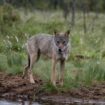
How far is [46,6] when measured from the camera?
54812 mm

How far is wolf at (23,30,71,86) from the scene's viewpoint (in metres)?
14.3

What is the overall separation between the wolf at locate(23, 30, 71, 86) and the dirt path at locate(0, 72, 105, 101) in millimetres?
363

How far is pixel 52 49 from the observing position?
581 inches

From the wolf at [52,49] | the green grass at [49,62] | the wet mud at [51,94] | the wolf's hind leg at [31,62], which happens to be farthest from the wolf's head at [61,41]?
the wolf's hind leg at [31,62]

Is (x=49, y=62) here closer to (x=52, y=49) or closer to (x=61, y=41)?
(x=52, y=49)

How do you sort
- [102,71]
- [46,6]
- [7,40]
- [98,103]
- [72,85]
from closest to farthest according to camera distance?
[98,103] → [72,85] → [102,71] → [7,40] → [46,6]

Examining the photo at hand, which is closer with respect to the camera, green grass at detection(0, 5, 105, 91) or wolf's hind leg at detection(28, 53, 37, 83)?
wolf's hind leg at detection(28, 53, 37, 83)

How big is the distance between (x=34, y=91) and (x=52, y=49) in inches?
48.0

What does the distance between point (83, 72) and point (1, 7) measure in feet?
32.7

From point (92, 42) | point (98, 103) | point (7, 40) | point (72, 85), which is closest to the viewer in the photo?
point (98, 103)

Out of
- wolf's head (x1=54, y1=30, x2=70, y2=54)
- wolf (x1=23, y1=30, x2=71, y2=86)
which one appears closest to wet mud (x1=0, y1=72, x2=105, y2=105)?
wolf (x1=23, y1=30, x2=71, y2=86)

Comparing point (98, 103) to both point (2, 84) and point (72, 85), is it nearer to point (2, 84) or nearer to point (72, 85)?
point (72, 85)

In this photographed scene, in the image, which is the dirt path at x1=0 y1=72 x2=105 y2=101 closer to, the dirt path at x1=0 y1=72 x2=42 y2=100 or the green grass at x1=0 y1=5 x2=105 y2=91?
the dirt path at x1=0 y1=72 x2=42 y2=100

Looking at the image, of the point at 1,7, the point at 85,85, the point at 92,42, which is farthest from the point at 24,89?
the point at 1,7
